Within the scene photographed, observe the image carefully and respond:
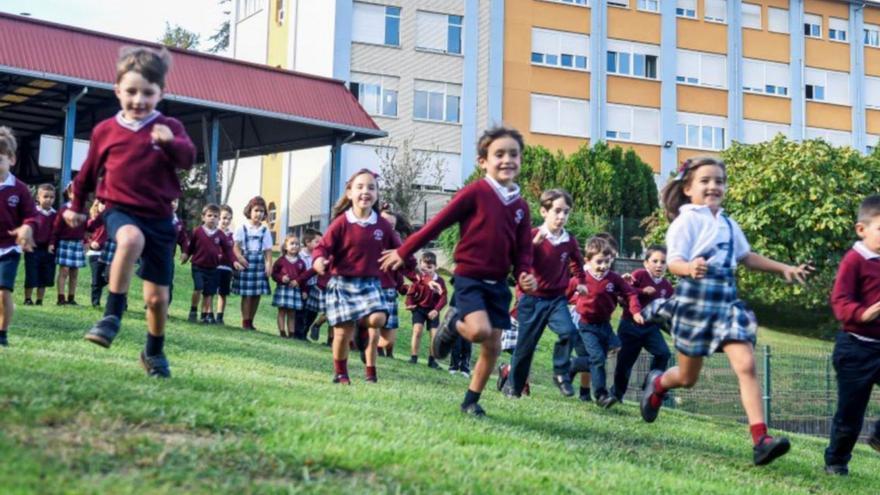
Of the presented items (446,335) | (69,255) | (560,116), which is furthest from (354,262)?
(560,116)

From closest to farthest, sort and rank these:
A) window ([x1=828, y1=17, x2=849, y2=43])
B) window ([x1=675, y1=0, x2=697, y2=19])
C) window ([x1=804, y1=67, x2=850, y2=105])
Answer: window ([x1=675, y1=0, x2=697, y2=19]), window ([x1=804, y1=67, x2=850, y2=105]), window ([x1=828, y1=17, x2=849, y2=43])

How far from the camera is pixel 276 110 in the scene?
29203mm

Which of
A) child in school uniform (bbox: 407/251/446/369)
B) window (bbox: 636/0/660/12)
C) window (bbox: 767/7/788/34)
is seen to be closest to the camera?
Answer: child in school uniform (bbox: 407/251/446/369)

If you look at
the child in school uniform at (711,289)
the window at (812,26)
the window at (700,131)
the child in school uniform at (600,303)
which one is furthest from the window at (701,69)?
the child in school uniform at (711,289)

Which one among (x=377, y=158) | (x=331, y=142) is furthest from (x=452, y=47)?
(x=331, y=142)

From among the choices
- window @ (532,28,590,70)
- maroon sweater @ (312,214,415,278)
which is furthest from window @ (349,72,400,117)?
maroon sweater @ (312,214,415,278)

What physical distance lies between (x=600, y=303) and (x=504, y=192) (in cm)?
451

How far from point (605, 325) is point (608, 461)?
5680 mm

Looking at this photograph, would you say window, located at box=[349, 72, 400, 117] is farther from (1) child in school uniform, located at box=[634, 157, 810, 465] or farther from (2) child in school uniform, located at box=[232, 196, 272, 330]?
(1) child in school uniform, located at box=[634, 157, 810, 465]

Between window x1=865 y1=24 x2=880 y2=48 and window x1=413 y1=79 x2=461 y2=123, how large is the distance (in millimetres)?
21765

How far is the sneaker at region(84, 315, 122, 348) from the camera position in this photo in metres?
6.64

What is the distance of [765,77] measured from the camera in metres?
Result: 47.9

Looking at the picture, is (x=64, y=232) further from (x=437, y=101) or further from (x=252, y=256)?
(x=437, y=101)

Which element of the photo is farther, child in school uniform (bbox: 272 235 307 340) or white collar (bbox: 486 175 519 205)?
child in school uniform (bbox: 272 235 307 340)
